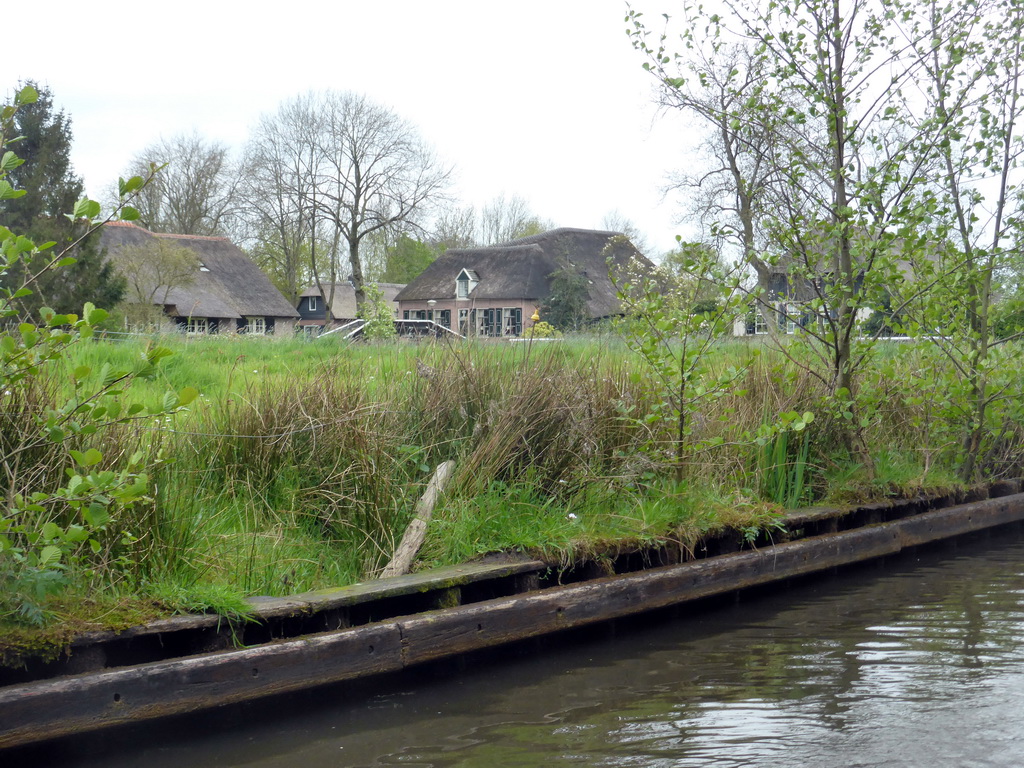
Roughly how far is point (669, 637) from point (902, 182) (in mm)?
4380

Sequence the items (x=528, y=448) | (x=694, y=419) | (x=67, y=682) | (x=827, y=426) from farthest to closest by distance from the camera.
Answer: (x=827, y=426), (x=694, y=419), (x=528, y=448), (x=67, y=682)

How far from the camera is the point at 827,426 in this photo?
338 inches

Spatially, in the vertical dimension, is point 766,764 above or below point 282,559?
below

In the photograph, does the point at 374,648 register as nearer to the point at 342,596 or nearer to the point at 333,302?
the point at 342,596

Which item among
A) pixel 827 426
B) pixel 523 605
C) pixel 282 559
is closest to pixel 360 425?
pixel 282 559

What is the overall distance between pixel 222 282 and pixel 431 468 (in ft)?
159

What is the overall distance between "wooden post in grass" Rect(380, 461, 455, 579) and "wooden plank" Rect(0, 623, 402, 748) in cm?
58

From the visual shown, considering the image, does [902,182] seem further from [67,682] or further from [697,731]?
[67,682]

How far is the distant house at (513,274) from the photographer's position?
181ft

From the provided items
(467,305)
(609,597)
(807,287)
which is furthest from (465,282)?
(609,597)

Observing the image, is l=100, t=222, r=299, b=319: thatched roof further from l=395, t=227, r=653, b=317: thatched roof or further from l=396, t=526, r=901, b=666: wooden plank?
l=396, t=526, r=901, b=666: wooden plank

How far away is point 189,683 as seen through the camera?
4.26 meters

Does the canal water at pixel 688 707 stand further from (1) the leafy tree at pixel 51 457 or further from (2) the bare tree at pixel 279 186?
(2) the bare tree at pixel 279 186

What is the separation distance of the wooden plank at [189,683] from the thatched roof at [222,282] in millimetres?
44424
